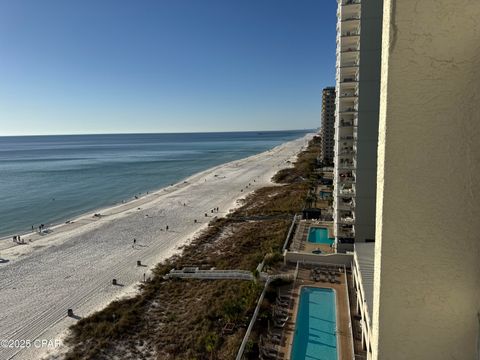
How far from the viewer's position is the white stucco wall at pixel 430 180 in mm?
2602

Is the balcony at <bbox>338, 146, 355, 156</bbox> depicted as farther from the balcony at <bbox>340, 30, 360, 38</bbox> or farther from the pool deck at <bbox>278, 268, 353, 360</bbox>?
the pool deck at <bbox>278, 268, 353, 360</bbox>

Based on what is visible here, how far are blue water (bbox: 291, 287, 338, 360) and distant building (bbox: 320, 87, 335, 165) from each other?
67.4 meters

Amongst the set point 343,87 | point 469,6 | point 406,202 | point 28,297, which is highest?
point 343,87

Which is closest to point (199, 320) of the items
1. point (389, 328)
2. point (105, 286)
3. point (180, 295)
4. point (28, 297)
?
point (180, 295)

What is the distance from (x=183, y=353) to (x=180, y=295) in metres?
6.24

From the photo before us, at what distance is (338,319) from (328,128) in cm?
7186

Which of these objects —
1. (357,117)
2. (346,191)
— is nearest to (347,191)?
Answer: (346,191)

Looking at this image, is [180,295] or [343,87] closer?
→ [180,295]

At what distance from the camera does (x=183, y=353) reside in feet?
50.8

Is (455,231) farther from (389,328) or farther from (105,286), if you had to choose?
→ (105,286)

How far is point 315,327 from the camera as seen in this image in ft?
53.6

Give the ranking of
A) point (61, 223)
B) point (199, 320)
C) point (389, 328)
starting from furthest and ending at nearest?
point (61, 223)
point (199, 320)
point (389, 328)

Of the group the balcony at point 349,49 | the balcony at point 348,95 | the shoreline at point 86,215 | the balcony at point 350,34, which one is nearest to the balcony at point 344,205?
the balcony at point 348,95

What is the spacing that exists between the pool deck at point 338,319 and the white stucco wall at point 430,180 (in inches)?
518
